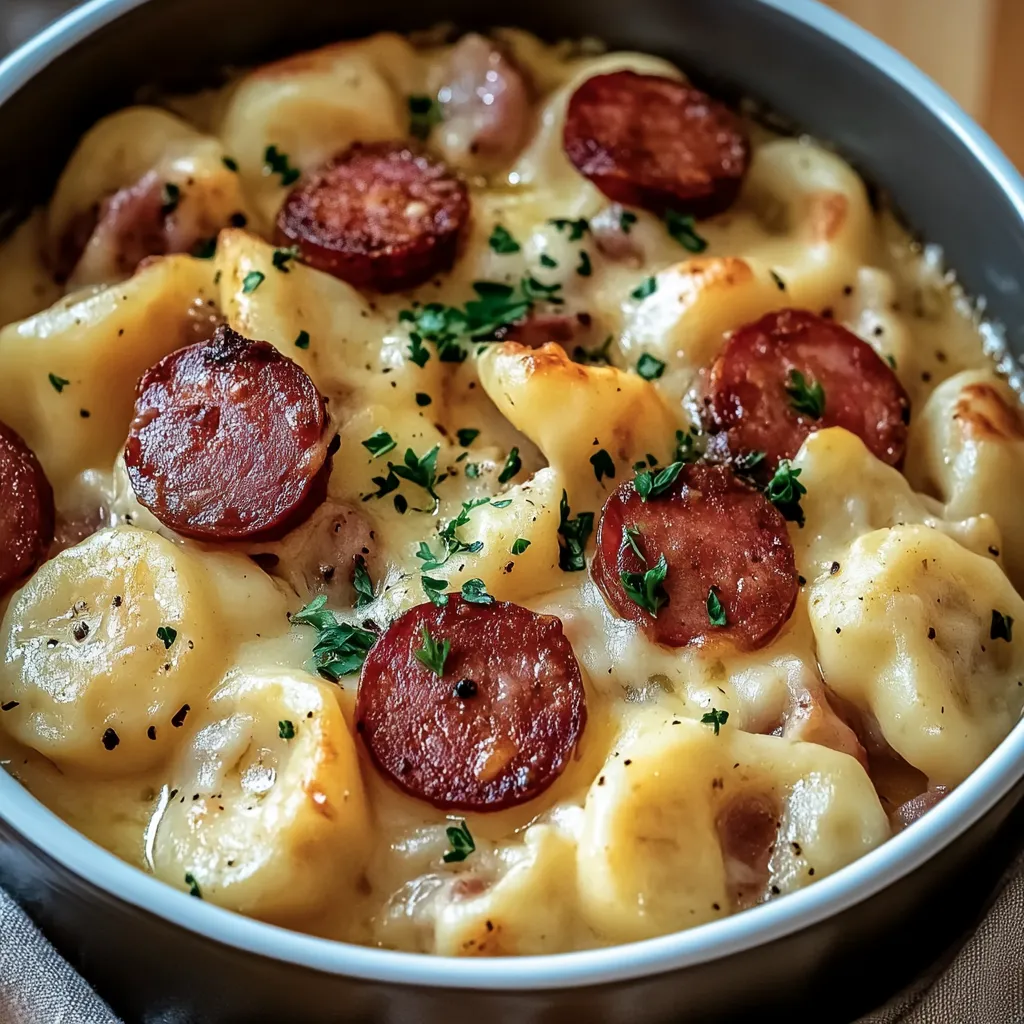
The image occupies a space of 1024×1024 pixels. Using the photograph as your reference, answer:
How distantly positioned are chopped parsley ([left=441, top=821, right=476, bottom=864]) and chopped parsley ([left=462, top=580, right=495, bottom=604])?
1.13 ft

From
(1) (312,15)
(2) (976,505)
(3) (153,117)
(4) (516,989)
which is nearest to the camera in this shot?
(4) (516,989)

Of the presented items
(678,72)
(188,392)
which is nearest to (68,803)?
(188,392)

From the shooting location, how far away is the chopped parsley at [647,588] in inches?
84.1

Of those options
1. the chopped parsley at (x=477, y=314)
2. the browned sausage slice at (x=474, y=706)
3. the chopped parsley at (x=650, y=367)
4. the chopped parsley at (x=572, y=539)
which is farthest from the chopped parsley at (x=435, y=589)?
the chopped parsley at (x=650, y=367)

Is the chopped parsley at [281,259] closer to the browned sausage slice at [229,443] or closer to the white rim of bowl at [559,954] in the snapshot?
the browned sausage slice at [229,443]

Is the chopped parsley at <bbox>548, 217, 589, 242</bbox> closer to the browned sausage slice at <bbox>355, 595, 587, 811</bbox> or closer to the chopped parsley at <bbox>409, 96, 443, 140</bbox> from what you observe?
the chopped parsley at <bbox>409, 96, 443, 140</bbox>

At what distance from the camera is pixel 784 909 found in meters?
1.73

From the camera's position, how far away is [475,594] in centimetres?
211

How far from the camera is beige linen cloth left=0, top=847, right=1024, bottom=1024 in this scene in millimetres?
2062

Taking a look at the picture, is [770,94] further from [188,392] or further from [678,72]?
[188,392]

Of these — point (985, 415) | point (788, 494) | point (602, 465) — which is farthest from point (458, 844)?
point (985, 415)

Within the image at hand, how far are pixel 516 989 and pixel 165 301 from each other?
1399 mm

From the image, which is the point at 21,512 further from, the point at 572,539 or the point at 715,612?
the point at 715,612

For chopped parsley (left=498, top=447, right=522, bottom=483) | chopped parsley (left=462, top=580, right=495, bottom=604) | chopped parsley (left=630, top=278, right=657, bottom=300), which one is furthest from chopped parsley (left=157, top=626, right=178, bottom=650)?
chopped parsley (left=630, top=278, right=657, bottom=300)
